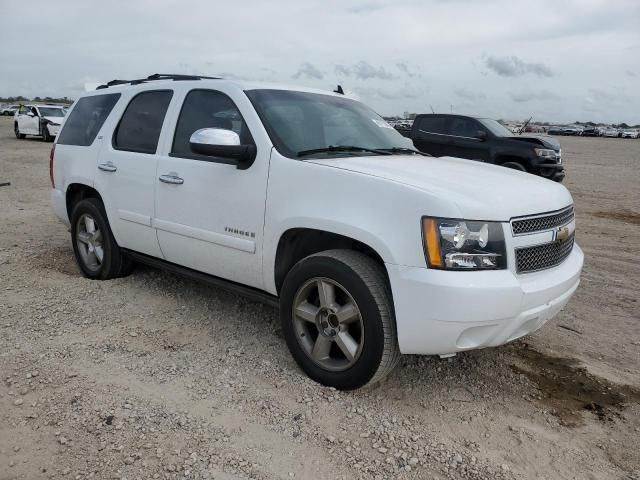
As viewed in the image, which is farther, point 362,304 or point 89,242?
point 89,242

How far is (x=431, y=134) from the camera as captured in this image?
1254cm

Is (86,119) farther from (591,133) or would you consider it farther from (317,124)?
(591,133)

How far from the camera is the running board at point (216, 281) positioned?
3.70m

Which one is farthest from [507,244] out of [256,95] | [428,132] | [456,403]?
[428,132]

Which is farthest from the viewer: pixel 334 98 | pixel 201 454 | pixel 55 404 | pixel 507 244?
pixel 334 98

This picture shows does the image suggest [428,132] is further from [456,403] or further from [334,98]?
[456,403]

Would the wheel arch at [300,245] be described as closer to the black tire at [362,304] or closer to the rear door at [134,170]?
the black tire at [362,304]

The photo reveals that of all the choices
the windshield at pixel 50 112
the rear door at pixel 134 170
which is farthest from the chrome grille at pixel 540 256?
the windshield at pixel 50 112

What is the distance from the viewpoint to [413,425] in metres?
2.98

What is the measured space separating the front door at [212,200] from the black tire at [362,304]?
492 mm

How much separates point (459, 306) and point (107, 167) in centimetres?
334

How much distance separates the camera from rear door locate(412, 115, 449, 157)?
1238 centimetres

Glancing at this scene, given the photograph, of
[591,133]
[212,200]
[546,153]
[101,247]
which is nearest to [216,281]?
[212,200]

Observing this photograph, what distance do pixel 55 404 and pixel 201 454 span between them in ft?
3.20
